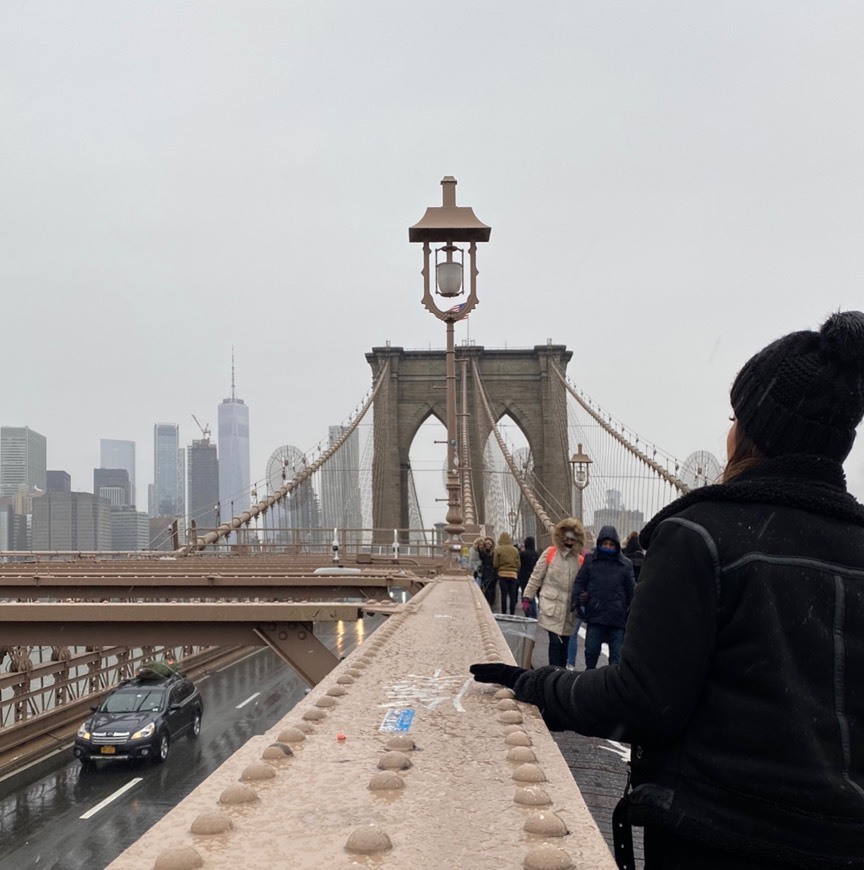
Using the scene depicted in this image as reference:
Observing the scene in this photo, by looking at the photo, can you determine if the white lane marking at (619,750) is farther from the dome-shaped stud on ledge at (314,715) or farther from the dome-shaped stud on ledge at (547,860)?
the dome-shaped stud on ledge at (547,860)

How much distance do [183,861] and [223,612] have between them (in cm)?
468

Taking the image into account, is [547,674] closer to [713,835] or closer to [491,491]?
[713,835]

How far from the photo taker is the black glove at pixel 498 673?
228 cm

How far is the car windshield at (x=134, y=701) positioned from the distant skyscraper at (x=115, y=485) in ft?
117

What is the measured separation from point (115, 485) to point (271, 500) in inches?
1240

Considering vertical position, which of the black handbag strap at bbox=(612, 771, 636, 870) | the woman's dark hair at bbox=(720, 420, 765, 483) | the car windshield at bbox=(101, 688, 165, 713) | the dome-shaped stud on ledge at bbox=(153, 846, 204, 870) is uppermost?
the woman's dark hair at bbox=(720, 420, 765, 483)

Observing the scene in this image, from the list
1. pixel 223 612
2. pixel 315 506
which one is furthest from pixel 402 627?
pixel 315 506

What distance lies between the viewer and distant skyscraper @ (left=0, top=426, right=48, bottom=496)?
177 ft

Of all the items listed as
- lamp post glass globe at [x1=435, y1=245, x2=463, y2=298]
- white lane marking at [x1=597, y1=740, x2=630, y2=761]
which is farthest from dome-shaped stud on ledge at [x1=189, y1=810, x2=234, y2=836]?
lamp post glass globe at [x1=435, y1=245, x2=463, y2=298]

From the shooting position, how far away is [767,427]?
1683 millimetres

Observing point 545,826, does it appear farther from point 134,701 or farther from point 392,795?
point 134,701

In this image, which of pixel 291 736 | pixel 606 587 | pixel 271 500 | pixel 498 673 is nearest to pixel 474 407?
pixel 271 500

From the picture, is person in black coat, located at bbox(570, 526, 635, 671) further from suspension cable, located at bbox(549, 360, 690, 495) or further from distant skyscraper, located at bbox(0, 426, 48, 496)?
distant skyscraper, located at bbox(0, 426, 48, 496)

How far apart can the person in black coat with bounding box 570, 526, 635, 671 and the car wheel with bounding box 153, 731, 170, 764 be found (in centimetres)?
1144
